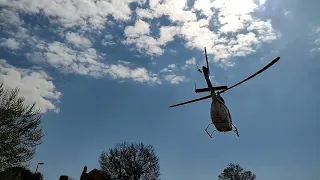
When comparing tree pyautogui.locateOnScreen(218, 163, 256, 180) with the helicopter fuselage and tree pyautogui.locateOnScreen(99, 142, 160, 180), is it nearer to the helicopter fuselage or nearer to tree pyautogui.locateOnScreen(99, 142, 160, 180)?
tree pyautogui.locateOnScreen(99, 142, 160, 180)

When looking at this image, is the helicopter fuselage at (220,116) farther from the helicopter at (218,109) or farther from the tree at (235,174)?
the tree at (235,174)

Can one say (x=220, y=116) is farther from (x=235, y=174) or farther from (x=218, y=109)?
(x=235, y=174)

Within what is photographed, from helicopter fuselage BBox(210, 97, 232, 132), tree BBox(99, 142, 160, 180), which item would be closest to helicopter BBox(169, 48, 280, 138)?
helicopter fuselage BBox(210, 97, 232, 132)

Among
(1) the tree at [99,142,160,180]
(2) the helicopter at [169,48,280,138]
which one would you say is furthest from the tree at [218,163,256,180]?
(2) the helicopter at [169,48,280,138]

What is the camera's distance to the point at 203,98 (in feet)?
69.3

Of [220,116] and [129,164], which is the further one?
[129,164]

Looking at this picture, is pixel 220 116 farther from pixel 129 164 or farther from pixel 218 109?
pixel 129 164

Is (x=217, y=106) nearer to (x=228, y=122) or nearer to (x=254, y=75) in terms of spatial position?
(x=228, y=122)

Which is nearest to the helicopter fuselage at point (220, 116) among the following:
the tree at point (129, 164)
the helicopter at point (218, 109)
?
the helicopter at point (218, 109)

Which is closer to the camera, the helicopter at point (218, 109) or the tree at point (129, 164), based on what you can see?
the helicopter at point (218, 109)

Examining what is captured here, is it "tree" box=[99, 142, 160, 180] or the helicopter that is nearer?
the helicopter

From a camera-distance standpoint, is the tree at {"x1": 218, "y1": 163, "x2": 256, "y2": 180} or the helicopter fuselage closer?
the helicopter fuselage

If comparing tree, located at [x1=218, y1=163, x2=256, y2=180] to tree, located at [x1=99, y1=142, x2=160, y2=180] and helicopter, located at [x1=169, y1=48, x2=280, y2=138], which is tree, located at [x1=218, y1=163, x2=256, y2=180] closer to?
tree, located at [x1=99, y1=142, x2=160, y2=180]

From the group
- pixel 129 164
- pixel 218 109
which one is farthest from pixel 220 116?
pixel 129 164
